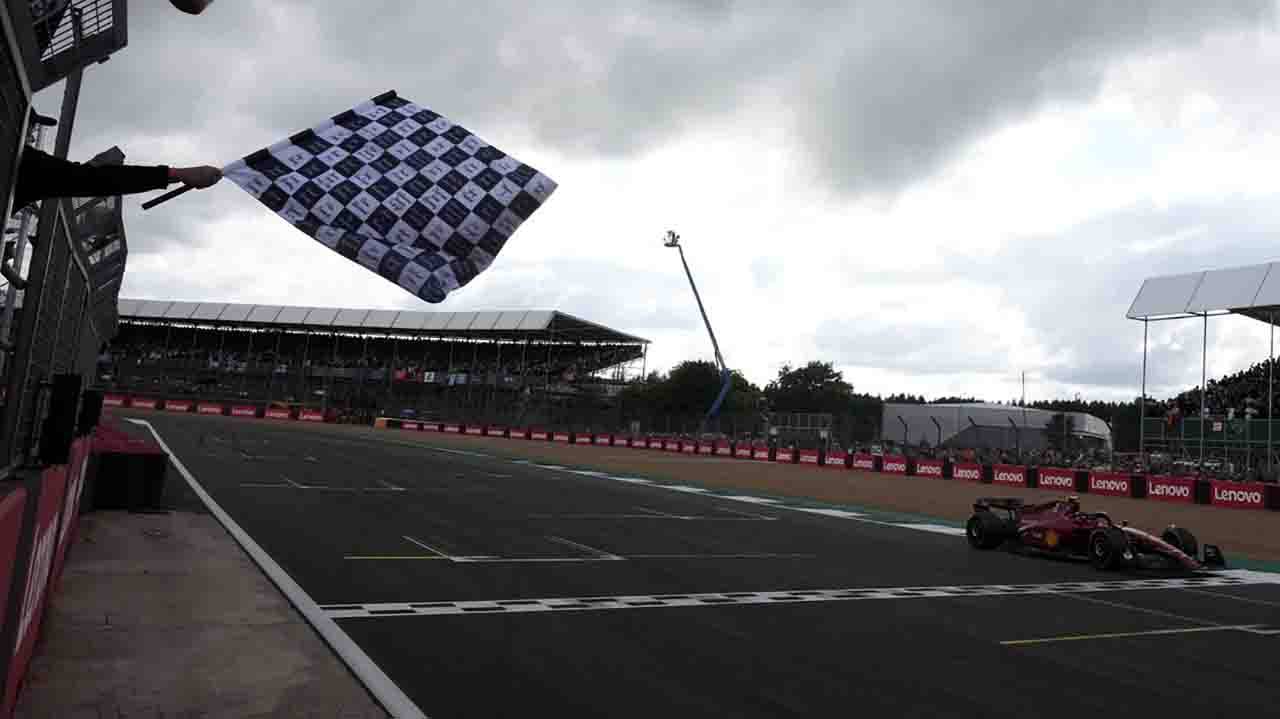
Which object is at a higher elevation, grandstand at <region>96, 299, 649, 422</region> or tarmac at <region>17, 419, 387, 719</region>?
grandstand at <region>96, 299, 649, 422</region>

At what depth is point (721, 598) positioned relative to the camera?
8586 millimetres

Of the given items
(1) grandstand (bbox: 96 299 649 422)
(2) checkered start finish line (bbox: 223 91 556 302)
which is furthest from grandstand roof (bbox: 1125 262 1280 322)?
(1) grandstand (bbox: 96 299 649 422)

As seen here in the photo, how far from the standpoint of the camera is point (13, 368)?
3945 mm

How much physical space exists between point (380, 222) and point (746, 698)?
438 cm

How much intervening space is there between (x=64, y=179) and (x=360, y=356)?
101383 mm

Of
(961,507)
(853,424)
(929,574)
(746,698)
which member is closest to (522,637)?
(746,698)

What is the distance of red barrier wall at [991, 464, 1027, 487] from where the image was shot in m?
30.9

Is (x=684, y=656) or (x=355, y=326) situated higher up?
(x=355, y=326)

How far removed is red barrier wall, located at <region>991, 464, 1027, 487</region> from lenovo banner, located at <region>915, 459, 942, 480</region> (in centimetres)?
248

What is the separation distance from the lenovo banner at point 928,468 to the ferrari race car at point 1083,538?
21274mm

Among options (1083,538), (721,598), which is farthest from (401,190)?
(1083,538)

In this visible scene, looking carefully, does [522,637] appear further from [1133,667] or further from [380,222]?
[1133,667]

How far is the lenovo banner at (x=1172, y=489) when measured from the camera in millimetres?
26281

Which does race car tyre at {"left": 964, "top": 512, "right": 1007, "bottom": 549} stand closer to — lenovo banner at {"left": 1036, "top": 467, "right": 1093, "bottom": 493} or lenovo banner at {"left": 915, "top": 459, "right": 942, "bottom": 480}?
lenovo banner at {"left": 1036, "top": 467, "right": 1093, "bottom": 493}
